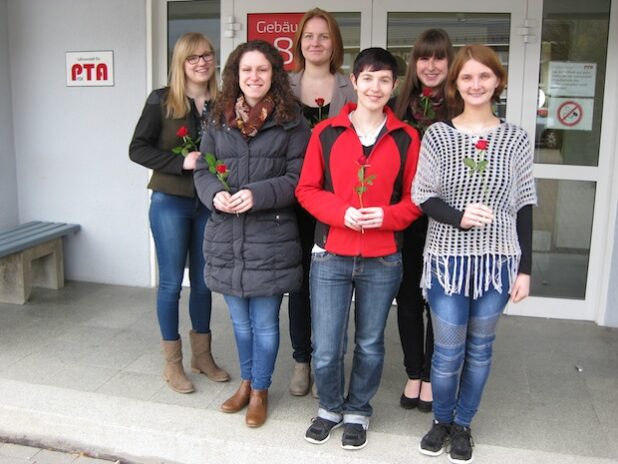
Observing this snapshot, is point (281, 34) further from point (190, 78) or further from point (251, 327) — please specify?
point (251, 327)

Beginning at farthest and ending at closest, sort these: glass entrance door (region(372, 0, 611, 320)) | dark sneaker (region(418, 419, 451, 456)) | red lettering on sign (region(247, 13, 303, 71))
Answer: red lettering on sign (region(247, 13, 303, 71)) < glass entrance door (region(372, 0, 611, 320)) < dark sneaker (region(418, 419, 451, 456))

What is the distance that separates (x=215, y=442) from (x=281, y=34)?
9.75ft

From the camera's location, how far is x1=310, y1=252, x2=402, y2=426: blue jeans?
105 inches

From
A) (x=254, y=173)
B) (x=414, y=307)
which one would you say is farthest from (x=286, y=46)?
(x=414, y=307)

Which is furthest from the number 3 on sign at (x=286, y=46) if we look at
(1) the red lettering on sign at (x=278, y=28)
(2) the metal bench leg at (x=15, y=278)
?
(2) the metal bench leg at (x=15, y=278)

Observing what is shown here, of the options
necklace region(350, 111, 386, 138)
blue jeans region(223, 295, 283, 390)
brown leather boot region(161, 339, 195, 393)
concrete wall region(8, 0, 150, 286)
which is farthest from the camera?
concrete wall region(8, 0, 150, 286)

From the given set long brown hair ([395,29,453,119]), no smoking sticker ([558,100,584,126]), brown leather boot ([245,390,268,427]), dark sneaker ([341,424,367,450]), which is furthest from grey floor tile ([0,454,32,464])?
no smoking sticker ([558,100,584,126])

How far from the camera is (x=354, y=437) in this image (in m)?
2.81

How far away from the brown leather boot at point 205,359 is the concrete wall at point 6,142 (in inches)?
102

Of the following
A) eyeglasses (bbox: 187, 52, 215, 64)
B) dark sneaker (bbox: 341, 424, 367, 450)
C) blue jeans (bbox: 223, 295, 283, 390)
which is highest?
eyeglasses (bbox: 187, 52, 215, 64)

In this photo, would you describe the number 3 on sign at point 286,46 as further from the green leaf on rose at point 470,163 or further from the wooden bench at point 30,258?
the green leaf on rose at point 470,163

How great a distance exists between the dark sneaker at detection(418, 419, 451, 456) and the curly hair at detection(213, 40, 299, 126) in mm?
1478

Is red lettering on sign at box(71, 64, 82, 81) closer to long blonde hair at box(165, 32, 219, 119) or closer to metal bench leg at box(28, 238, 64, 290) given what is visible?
metal bench leg at box(28, 238, 64, 290)

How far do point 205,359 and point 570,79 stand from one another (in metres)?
3.02
